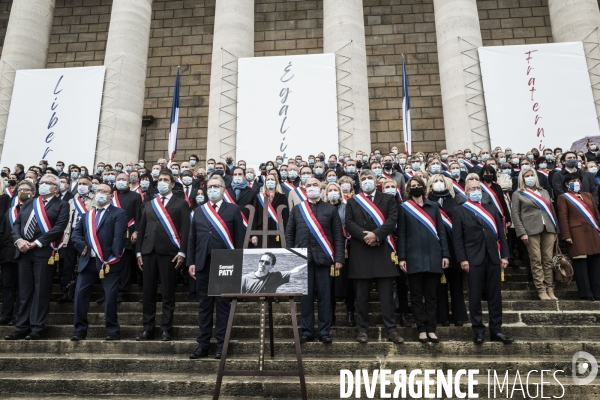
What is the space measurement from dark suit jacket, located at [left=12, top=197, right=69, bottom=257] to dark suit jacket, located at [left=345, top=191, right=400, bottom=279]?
377 cm

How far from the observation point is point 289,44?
2070 centimetres

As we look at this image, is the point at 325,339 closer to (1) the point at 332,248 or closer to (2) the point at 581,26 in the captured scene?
(1) the point at 332,248

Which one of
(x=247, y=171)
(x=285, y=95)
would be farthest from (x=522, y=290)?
(x=285, y=95)

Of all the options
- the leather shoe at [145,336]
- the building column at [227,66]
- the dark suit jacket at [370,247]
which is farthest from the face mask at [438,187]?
the building column at [227,66]

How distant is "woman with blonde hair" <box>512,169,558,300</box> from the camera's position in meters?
6.73

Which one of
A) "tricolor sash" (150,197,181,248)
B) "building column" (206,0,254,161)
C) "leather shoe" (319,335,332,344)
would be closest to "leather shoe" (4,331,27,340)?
"tricolor sash" (150,197,181,248)

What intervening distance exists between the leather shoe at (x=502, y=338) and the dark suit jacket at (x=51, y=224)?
18.1 feet

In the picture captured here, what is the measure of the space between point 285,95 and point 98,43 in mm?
12336

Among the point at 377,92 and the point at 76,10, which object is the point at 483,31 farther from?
the point at 76,10

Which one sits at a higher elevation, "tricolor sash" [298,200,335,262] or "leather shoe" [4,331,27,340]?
"tricolor sash" [298,200,335,262]

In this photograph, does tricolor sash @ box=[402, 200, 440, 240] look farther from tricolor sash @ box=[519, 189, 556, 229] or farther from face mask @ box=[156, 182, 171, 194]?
face mask @ box=[156, 182, 171, 194]

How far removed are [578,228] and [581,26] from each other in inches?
430

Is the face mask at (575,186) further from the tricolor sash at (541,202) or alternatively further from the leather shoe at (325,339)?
the leather shoe at (325,339)

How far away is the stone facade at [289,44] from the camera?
770 inches
